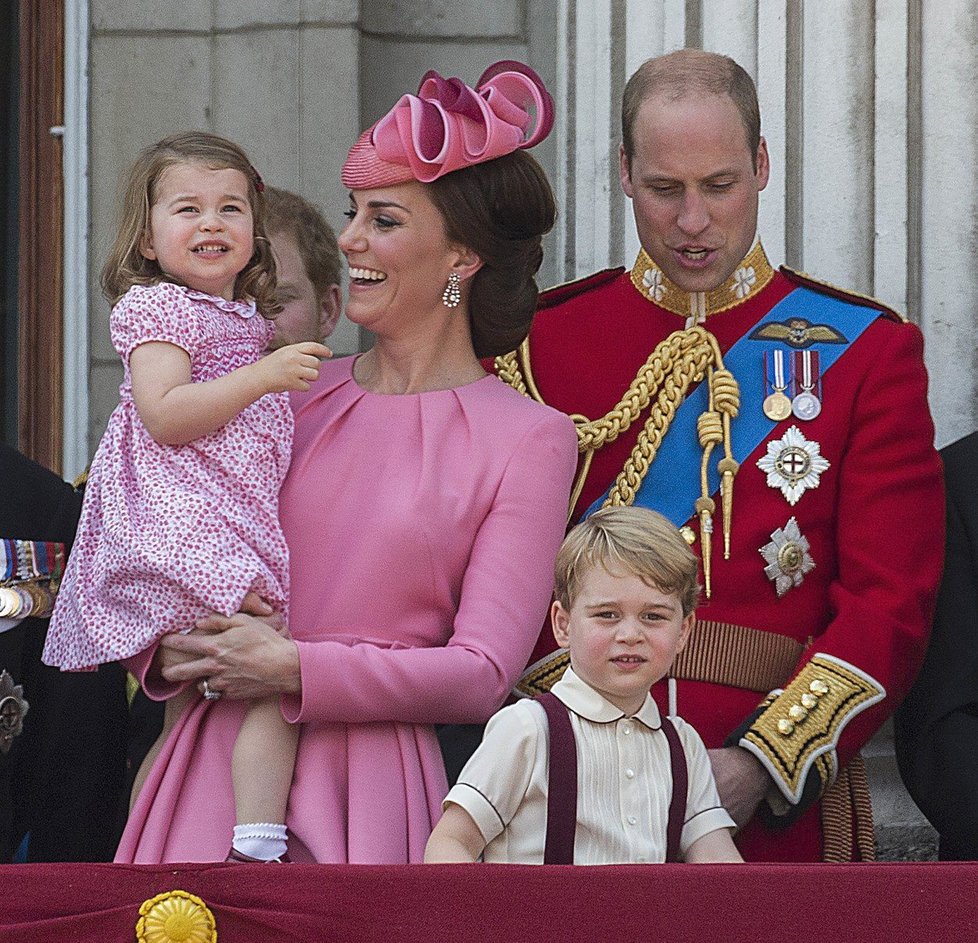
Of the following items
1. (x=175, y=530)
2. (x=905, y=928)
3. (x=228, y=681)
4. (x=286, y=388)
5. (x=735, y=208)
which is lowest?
→ (x=905, y=928)

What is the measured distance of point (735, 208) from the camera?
322 centimetres

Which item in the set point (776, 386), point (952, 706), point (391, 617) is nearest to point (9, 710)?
point (391, 617)

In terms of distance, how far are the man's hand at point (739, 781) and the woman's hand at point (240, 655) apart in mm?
583

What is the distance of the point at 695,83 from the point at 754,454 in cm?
56

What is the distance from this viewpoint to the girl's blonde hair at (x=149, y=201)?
293cm

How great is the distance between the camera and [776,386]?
3.23 m

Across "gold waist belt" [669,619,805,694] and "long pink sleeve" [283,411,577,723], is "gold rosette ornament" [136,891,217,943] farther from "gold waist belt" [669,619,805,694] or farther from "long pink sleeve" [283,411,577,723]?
"gold waist belt" [669,619,805,694]

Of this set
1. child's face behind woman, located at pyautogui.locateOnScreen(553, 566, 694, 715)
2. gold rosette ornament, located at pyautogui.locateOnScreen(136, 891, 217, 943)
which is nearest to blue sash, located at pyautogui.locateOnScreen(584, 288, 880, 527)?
child's face behind woman, located at pyautogui.locateOnScreen(553, 566, 694, 715)

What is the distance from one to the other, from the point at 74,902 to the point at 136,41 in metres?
2.48

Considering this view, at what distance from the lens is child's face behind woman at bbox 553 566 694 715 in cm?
261

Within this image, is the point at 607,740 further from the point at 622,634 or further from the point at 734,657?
the point at 734,657

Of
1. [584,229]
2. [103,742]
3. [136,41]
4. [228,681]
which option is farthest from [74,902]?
[136,41]

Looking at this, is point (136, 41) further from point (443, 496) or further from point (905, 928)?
point (905, 928)

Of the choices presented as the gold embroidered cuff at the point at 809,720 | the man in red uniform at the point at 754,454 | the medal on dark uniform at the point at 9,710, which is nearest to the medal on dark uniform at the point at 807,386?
the man in red uniform at the point at 754,454
